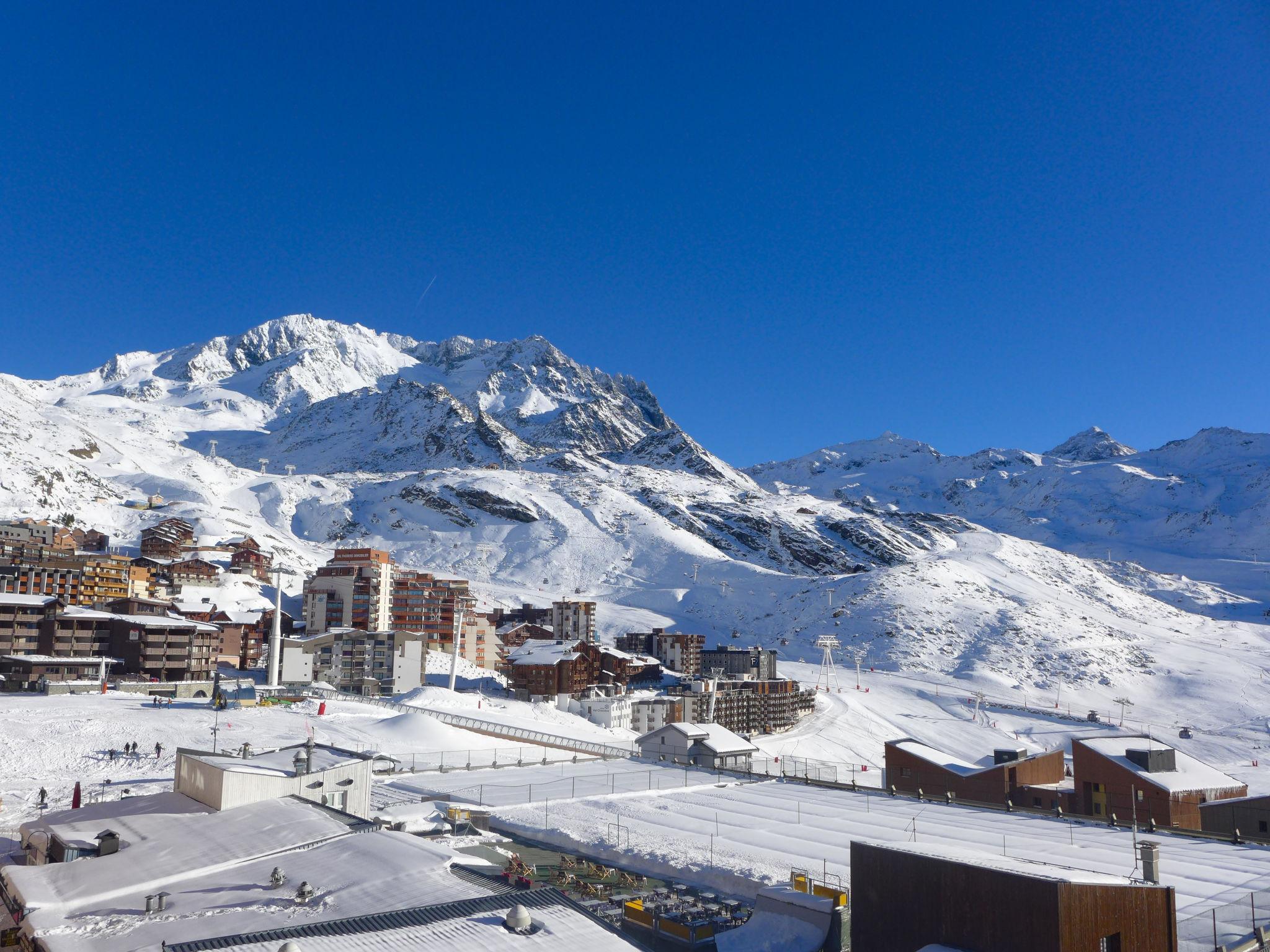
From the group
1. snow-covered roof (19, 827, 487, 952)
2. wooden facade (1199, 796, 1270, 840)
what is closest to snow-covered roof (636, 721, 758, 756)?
wooden facade (1199, 796, 1270, 840)

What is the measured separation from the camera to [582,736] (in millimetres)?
57281

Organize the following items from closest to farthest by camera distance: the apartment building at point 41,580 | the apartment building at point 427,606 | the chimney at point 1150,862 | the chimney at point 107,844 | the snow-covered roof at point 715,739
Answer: the chimney at point 1150,862
the chimney at point 107,844
the snow-covered roof at point 715,739
the apartment building at point 41,580
the apartment building at point 427,606

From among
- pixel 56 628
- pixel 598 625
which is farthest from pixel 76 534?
pixel 598 625

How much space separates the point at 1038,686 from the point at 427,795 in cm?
7735

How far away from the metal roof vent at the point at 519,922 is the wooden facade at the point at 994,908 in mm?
6267

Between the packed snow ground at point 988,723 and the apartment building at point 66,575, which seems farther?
the apartment building at point 66,575

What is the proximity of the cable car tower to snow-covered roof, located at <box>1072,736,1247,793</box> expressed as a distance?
4676 centimetres

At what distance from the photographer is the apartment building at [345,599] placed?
295 ft

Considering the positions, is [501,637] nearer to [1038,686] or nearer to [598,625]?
[598,625]

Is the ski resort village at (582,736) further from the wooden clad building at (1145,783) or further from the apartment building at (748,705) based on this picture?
the apartment building at (748,705)

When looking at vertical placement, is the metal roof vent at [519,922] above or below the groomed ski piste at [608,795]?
above

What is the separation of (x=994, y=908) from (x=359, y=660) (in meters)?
68.2

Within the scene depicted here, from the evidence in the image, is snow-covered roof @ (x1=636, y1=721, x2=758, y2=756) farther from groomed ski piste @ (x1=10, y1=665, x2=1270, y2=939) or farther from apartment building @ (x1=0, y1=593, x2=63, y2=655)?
apartment building @ (x1=0, y1=593, x2=63, y2=655)

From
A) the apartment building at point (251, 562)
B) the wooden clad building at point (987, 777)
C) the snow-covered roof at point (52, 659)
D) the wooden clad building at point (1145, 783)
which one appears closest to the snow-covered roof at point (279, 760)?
the wooden clad building at point (987, 777)
